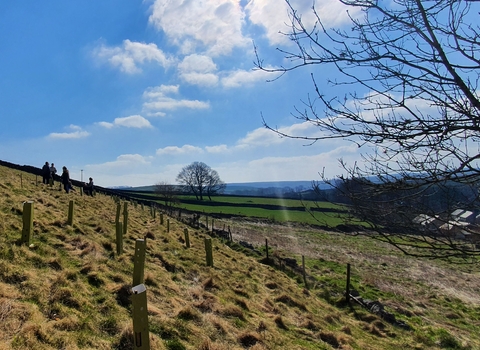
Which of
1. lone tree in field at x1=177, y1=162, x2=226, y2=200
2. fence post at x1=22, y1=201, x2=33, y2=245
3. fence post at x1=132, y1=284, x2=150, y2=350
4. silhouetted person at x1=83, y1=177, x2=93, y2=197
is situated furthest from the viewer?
lone tree in field at x1=177, y1=162, x2=226, y2=200

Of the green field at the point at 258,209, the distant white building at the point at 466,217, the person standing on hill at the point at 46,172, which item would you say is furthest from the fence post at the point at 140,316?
the green field at the point at 258,209

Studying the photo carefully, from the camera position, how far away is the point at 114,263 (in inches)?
285

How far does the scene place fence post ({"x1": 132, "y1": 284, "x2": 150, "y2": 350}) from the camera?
2.71 metres

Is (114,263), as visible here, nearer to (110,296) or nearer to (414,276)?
(110,296)

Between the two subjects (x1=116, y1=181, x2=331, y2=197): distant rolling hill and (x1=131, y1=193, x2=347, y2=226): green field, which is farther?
(x1=131, y1=193, x2=347, y2=226): green field

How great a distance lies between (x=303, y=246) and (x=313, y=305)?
20.3 meters

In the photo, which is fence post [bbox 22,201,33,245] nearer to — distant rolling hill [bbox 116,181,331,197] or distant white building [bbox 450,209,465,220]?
distant rolling hill [bbox 116,181,331,197]

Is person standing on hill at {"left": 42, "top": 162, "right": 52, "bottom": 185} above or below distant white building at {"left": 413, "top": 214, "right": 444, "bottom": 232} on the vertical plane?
above

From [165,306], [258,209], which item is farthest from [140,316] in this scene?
[258,209]

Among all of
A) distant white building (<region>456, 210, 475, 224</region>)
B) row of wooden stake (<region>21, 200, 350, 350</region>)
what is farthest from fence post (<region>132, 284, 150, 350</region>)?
distant white building (<region>456, 210, 475, 224</region>)

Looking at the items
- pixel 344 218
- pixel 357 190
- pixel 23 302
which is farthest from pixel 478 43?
pixel 23 302

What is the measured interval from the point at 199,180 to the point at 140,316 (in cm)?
7885

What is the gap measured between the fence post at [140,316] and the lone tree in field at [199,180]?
77.4 m

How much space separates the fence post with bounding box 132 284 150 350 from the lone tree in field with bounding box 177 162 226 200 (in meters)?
77.4
